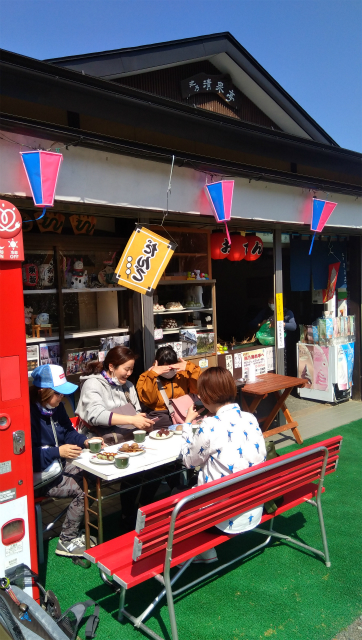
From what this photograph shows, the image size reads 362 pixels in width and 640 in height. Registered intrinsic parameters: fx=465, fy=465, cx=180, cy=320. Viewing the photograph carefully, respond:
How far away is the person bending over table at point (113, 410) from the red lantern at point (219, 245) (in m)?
2.48

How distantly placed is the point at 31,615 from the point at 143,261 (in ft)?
9.94

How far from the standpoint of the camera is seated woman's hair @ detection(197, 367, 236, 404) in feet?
10.4

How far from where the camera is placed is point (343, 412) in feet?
25.4

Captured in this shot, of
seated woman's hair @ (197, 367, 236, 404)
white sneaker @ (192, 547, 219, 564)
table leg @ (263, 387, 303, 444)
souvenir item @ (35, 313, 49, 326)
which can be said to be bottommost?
white sneaker @ (192, 547, 219, 564)

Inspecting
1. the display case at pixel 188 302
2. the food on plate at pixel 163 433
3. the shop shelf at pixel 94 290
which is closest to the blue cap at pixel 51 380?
the food on plate at pixel 163 433

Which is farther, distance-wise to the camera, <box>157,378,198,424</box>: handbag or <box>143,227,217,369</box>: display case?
<box>143,227,217,369</box>: display case

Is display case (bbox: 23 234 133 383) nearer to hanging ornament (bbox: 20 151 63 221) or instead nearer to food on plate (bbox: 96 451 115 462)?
hanging ornament (bbox: 20 151 63 221)

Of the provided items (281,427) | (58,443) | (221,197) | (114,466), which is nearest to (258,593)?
(114,466)

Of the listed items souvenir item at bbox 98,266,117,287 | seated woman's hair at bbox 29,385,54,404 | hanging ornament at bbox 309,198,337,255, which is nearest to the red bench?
seated woman's hair at bbox 29,385,54,404

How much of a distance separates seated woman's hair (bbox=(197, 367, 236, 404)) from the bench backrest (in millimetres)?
A: 495

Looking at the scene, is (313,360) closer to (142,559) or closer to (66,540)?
(66,540)

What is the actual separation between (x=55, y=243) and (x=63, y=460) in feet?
7.27

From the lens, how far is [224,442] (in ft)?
10.00

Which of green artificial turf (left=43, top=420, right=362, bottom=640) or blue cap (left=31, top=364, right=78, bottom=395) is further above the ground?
blue cap (left=31, top=364, right=78, bottom=395)
